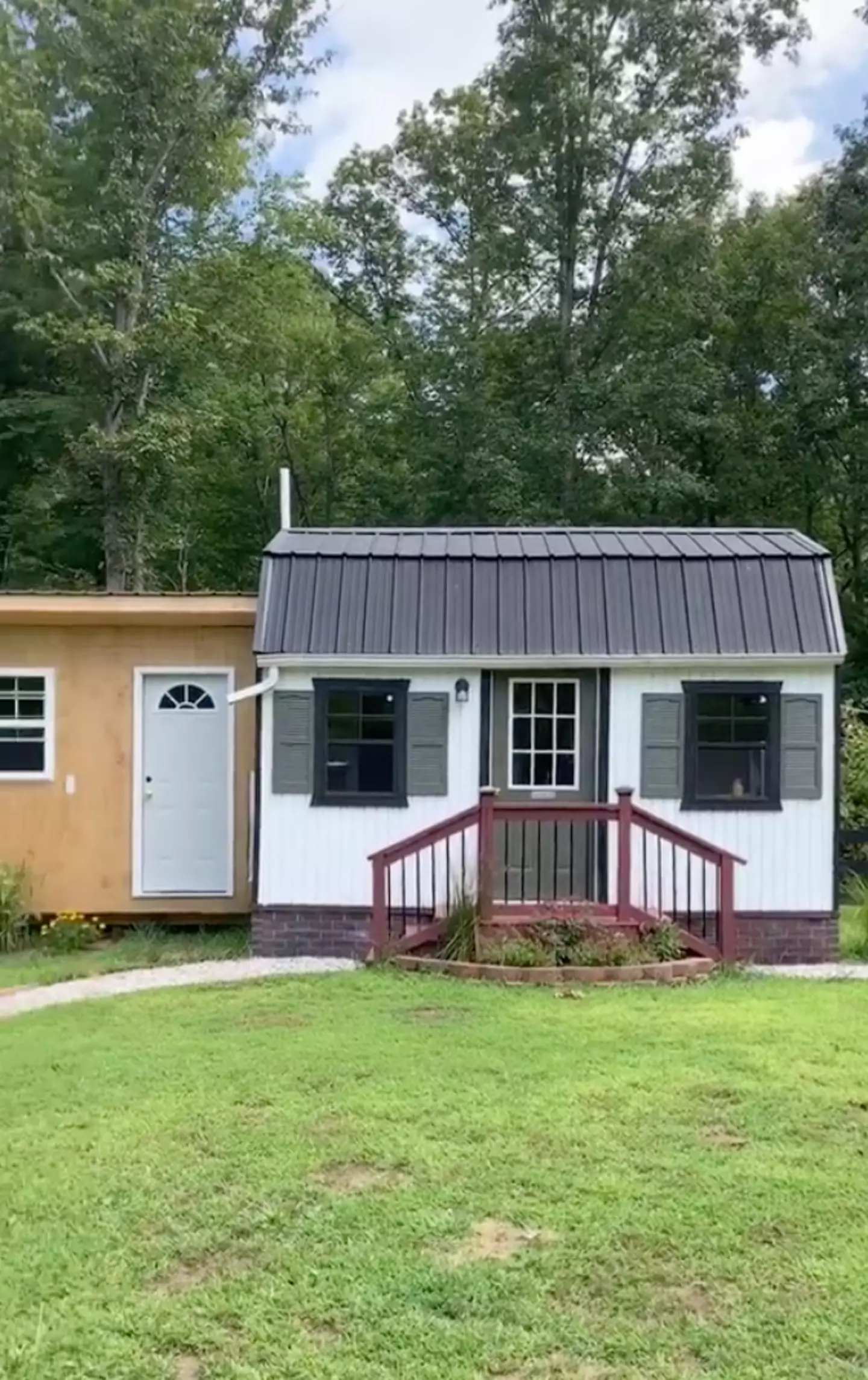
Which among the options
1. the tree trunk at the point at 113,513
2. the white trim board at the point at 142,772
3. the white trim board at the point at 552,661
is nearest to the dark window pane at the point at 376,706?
the white trim board at the point at 552,661

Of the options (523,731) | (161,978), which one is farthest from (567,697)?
(161,978)

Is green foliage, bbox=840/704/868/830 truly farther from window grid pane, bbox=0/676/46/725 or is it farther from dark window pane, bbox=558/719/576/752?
window grid pane, bbox=0/676/46/725

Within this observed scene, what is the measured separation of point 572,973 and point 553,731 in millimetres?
2043

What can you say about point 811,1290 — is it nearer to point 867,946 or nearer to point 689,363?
point 867,946

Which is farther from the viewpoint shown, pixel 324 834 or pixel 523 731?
pixel 523 731

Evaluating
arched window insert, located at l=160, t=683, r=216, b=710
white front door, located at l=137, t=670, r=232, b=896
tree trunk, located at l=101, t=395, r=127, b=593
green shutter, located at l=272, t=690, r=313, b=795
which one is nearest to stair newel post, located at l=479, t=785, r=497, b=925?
green shutter, located at l=272, t=690, r=313, b=795

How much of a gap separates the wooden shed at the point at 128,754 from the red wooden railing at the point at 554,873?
1845 millimetres

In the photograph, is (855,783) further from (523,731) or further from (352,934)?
(352,934)

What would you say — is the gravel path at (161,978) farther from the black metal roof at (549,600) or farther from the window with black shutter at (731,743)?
the window with black shutter at (731,743)

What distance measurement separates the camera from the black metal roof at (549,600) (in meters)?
8.46

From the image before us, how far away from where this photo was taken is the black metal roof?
27.8 feet

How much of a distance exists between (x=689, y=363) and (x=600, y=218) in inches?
151

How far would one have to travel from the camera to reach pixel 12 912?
885 cm

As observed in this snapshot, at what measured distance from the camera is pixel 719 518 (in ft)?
70.7
